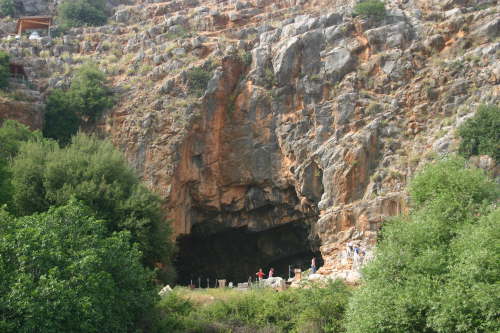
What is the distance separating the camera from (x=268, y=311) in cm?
2562

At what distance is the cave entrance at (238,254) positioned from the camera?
133 ft

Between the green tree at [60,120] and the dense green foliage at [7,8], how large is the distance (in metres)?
16.7

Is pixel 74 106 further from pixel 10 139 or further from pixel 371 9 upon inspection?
pixel 371 9

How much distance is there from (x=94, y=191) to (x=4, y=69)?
51.8 ft

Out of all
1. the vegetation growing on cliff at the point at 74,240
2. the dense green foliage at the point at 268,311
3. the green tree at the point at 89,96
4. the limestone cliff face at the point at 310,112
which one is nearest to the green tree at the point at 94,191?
the vegetation growing on cliff at the point at 74,240

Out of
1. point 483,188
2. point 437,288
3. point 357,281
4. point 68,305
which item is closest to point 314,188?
point 357,281

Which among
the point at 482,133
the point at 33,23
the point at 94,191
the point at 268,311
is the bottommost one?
the point at 268,311

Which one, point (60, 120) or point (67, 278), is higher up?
point (60, 120)

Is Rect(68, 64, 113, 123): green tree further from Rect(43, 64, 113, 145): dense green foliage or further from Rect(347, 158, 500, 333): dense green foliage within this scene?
Rect(347, 158, 500, 333): dense green foliage

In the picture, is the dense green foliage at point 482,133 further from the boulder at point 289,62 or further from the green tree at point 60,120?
the green tree at point 60,120

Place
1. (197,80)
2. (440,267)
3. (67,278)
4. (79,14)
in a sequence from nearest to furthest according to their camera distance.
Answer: (67,278)
(440,267)
(197,80)
(79,14)

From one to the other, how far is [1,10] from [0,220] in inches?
1505

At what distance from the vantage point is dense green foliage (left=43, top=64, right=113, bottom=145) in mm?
38156

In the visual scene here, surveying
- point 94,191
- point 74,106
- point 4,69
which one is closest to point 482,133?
point 94,191
